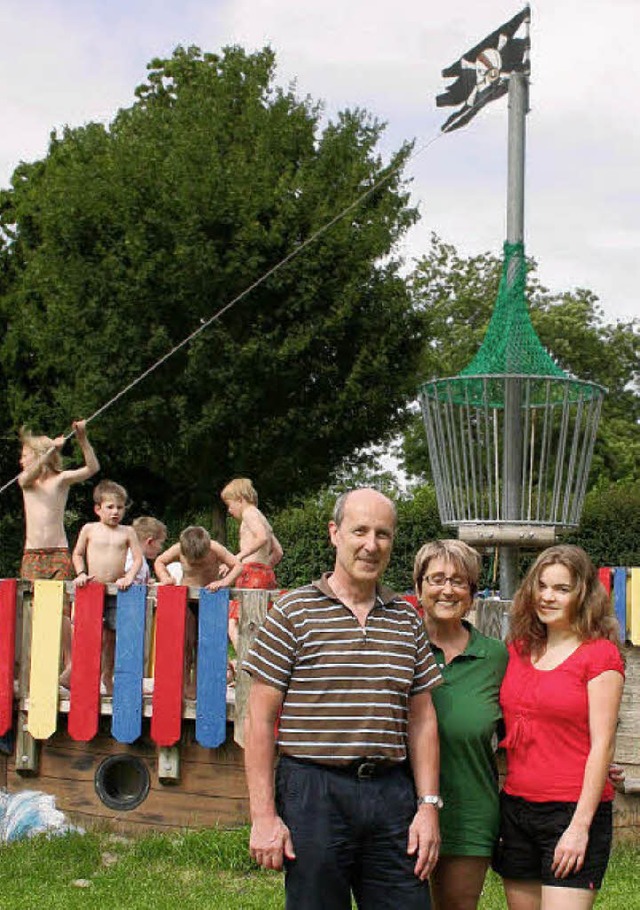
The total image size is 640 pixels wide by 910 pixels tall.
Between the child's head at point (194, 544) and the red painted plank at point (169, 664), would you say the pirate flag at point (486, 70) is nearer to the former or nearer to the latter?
the child's head at point (194, 544)

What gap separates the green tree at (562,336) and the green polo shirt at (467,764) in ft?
95.3

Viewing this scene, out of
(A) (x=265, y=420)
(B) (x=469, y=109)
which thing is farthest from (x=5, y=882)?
(A) (x=265, y=420)

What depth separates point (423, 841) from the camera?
3029 millimetres

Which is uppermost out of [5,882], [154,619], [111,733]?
[154,619]

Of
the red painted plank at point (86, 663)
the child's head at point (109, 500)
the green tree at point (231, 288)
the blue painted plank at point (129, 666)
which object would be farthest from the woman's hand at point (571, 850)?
the green tree at point (231, 288)

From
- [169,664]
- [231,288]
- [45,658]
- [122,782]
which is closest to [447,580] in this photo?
[169,664]

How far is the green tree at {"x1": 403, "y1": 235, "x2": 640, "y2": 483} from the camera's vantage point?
108 feet

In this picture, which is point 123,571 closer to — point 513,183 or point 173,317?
point 513,183

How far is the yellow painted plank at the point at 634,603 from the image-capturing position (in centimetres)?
604

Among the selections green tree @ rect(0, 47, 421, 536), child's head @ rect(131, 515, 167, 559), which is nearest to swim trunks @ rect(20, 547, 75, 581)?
child's head @ rect(131, 515, 167, 559)

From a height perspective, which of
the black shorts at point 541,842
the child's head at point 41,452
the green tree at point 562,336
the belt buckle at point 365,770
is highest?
the green tree at point 562,336

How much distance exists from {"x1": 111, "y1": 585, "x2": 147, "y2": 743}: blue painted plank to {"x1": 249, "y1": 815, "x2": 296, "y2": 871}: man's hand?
3198 mm

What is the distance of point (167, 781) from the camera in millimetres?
6133

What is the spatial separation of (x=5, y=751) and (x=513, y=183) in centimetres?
411
